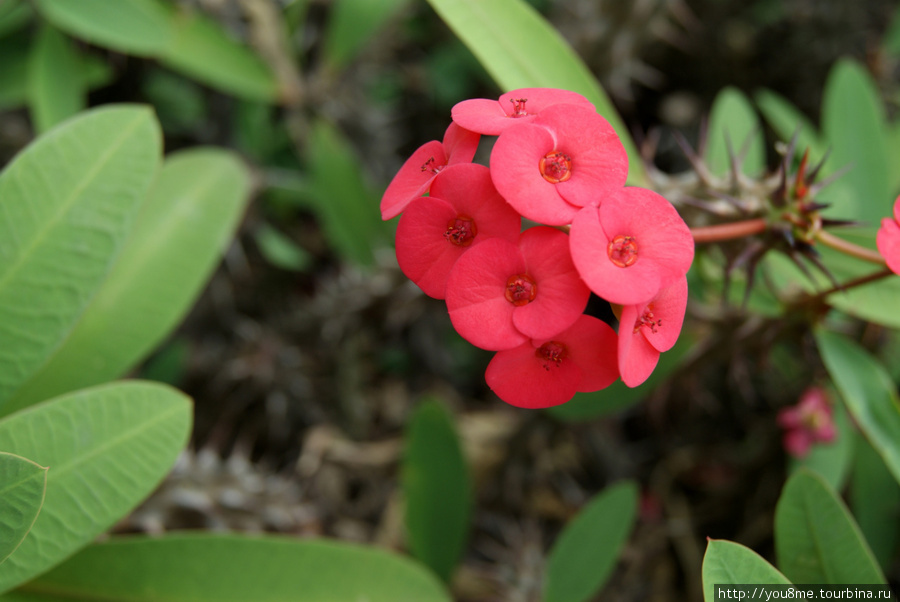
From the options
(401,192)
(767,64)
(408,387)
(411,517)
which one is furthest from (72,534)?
(767,64)

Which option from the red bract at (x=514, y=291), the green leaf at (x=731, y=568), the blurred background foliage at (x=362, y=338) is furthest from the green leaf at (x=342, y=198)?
the green leaf at (x=731, y=568)

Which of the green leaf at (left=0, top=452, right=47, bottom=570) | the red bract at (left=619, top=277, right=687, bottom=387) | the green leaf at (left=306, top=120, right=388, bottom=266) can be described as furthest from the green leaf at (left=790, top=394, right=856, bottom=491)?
the green leaf at (left=0, top=452, right=47, bottom=570)

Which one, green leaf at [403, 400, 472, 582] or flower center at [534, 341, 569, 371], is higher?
flower center at [534, 341, 569, 371]

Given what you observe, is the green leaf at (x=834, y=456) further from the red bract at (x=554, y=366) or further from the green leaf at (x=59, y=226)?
the green leaf at (x=59, y=226)

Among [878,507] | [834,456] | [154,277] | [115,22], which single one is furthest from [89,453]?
[878,507]

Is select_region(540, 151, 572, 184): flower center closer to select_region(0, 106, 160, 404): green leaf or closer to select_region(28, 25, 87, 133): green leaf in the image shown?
select_region(0, 106, 160, 404): green leaf
